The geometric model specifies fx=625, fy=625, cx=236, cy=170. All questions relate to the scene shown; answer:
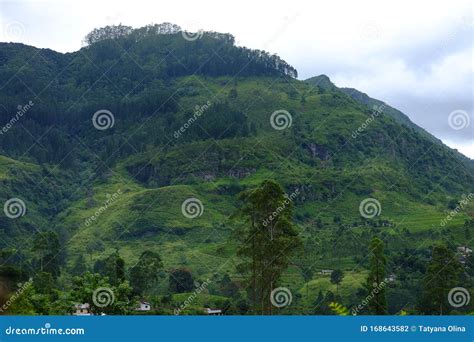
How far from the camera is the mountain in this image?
317 ft

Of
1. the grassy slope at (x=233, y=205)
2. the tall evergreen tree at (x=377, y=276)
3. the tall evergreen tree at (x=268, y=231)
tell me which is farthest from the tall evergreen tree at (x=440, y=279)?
the grassy slope at (x=233, y=205)

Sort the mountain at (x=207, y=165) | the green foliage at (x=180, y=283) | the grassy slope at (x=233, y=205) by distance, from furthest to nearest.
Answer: the mountain at (x=207, y=165)
the grassy slope at (x=233, y=205)
the green foliage at (x=180, y=283)

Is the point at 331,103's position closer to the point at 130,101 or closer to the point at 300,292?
the point at 130,101

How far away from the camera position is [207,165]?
Answer: 132 metres

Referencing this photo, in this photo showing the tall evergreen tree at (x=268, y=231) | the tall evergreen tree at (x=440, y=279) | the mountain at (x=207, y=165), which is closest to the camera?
the tall evergreen tree at (x=268, y=231)

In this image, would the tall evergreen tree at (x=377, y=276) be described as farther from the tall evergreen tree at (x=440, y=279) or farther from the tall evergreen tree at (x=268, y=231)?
the tall evergreen tree at (x=268, y=231)

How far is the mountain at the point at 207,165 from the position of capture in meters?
96.7

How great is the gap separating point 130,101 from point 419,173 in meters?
78.9

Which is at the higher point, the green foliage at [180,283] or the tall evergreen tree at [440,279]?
the tall evergreen tree at [440,279]

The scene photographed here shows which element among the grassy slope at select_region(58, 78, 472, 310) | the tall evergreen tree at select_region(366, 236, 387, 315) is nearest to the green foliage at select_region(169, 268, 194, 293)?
the grassy slope at select_region(58, 78, 472, 310)

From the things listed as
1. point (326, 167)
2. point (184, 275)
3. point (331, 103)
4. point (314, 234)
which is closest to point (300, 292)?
point (184, 275)

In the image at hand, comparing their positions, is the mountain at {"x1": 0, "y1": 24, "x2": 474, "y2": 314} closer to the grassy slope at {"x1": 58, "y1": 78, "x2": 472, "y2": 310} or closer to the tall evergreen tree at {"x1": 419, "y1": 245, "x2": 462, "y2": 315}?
the grassy slope at {"x1": 58, "y1": 78, "x2": 472, "y2": 310}

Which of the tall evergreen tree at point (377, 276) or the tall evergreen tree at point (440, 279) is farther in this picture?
the tall evergreen tree at point (440, 279)

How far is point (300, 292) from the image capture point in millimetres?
70000
